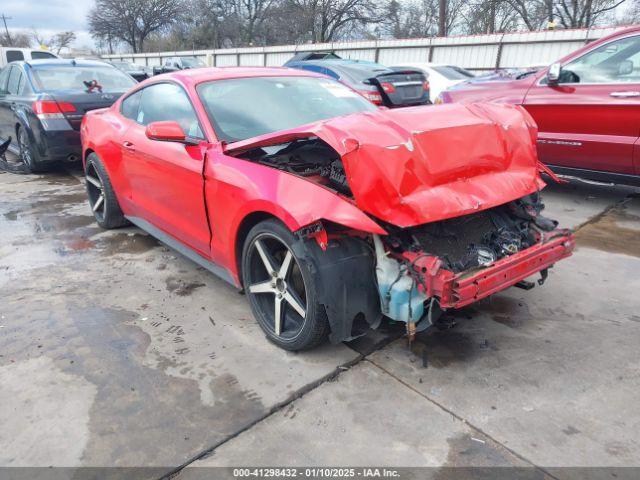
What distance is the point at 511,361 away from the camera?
9.09 feet

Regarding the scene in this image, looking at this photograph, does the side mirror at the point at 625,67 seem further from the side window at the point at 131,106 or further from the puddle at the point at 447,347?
the side window at the point at 131,106

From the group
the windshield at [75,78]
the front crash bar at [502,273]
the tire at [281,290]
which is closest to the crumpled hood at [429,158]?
the front crash bar at [502,273]

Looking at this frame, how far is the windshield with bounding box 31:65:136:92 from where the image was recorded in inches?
284

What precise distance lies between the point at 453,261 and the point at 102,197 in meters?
3.89

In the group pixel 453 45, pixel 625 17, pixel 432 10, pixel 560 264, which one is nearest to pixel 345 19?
pixel 432 10

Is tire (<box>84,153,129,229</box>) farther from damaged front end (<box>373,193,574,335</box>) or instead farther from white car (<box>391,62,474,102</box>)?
white car (<box>391,62,474,102</box>)

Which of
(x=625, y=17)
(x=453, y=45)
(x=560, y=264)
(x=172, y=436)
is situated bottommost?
(x=172, y=436)

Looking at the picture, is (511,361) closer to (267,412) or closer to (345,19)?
(267,412)

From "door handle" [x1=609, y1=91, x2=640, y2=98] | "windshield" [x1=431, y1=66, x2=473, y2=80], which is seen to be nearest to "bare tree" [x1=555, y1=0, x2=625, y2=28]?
"windshield" [x1=431, y1=66, x2=473, y2=80]

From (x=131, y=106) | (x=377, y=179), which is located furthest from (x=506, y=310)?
(x=131, y=106)

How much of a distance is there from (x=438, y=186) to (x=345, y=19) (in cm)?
4005

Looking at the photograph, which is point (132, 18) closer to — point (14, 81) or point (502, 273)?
point (14, 81)

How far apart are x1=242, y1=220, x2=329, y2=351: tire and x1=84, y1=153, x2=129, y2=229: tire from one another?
247cm

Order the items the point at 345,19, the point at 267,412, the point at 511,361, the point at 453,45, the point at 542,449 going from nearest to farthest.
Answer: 1. the point at 542,449
2. the point at 267,412
3. the point at 511,361
4. the point at 453,45
5. the point at 345,19
